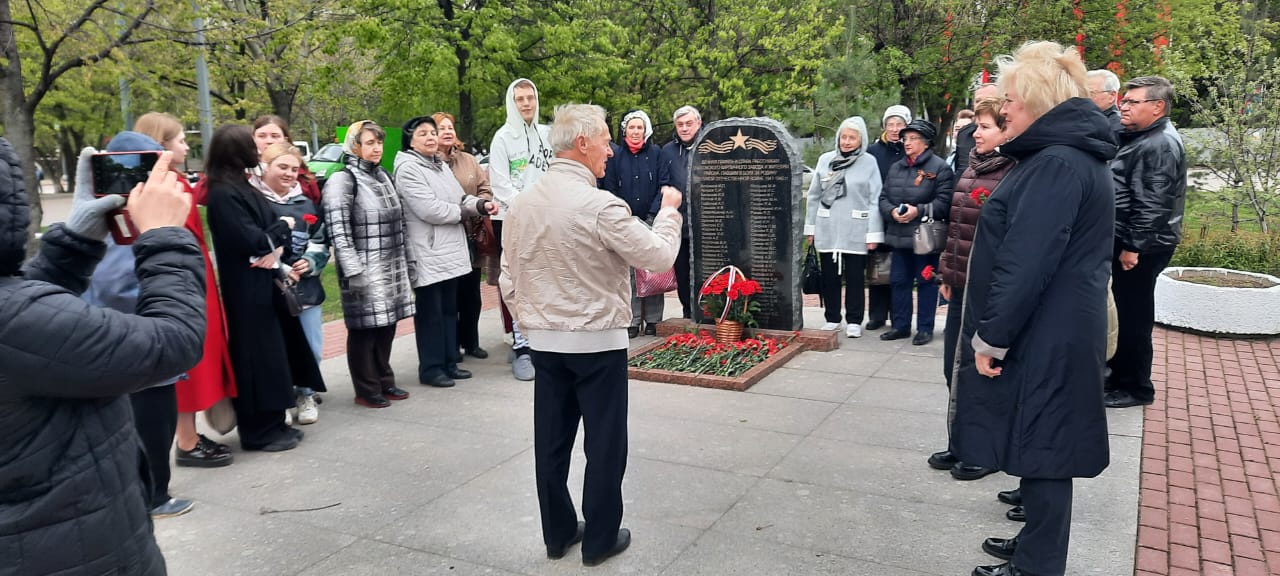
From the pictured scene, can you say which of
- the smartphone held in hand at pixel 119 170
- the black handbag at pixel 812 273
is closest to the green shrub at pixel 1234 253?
the black handbag at pixel 812 273

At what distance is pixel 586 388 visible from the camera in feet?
11.6

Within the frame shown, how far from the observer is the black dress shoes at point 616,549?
368cm

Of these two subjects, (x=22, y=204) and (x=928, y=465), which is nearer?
(x=22, y=204)

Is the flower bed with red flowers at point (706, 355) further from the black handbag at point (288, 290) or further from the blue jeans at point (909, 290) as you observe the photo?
the black handbag at point (288, 290)

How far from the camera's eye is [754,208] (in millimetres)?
7695

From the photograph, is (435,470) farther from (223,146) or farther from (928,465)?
(928,465)

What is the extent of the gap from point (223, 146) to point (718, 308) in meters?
4.07

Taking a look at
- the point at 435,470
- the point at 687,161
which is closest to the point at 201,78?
the point at 687,161

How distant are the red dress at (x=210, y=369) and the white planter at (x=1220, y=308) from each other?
306 inches

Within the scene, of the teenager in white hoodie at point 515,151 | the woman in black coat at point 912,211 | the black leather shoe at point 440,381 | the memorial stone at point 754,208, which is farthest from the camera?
the memorial stone at point 754,208

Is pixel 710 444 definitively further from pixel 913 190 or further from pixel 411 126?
pixel 913 190

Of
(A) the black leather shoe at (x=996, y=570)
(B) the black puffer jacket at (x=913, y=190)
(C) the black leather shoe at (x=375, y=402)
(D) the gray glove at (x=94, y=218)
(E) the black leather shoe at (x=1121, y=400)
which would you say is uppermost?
(D) the gray glove at (x=94, y=218)

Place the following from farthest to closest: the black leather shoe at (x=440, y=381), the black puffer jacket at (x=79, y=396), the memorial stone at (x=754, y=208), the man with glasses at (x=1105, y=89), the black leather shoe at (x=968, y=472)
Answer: the memorial stone at (x=754, y=208) → the black leather shoe at (x=440, y=381) → the man with glasses at (x=1105, y=89) → the black leather shoe at (x=968, y=472) → the black puffer jacket at (x=79, y=396)

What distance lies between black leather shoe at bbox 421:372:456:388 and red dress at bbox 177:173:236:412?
1817 millimetres
